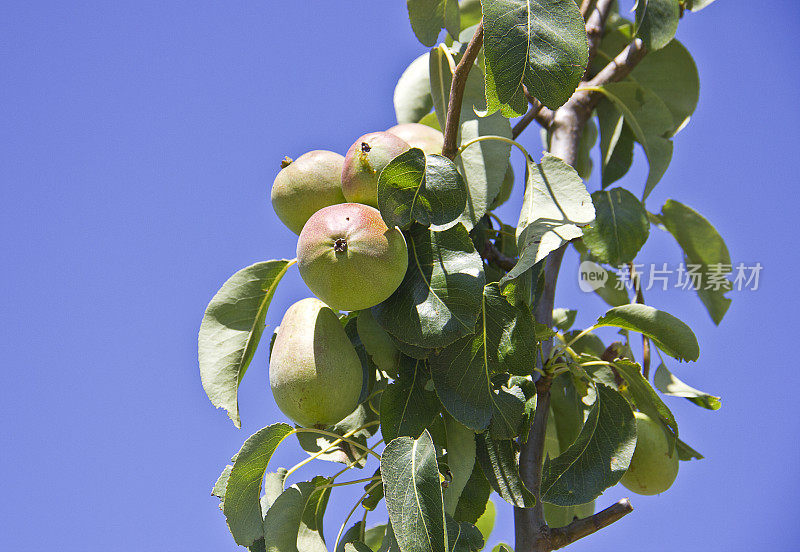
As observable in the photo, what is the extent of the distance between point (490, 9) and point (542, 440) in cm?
62

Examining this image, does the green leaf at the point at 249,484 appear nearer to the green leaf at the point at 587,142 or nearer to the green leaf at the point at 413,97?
the green leaf at the point at 413,97

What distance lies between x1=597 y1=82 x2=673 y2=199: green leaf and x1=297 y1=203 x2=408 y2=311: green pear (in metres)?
0.67

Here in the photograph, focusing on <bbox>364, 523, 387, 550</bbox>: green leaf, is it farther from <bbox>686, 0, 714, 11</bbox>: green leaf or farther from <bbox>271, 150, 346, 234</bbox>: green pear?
<bbox>686, 0, 714, 11</bbox>: green leaf

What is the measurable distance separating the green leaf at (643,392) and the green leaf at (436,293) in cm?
35

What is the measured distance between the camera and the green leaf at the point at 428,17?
4.33 ft

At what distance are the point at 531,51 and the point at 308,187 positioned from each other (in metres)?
0.36

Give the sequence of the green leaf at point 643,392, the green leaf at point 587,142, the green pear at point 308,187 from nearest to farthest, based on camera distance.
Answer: the green pear at point 308,187 → the green leaf at point 643,392 → the green leaf at point 587,142

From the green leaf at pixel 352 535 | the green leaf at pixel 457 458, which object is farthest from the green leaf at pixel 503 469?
the green leaf at pixel 352 535

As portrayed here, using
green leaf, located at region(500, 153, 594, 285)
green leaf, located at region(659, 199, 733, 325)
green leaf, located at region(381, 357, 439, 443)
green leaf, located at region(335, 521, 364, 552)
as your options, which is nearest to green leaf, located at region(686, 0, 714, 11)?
green leaf, located at region(659, 199, 733, 325)

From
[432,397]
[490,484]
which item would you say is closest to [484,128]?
[432,397]

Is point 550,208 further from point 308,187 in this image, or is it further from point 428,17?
point 428,17

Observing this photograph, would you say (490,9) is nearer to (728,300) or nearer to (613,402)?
(613,402)

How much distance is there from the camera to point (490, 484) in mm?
1038

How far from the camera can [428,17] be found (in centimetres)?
133
